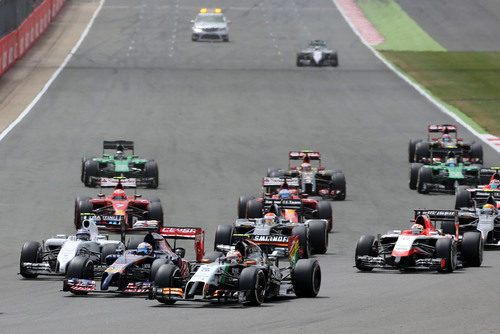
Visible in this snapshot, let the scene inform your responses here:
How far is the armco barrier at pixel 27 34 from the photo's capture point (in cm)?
6865

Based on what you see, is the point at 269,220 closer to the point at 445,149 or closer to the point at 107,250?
the point at 107,250

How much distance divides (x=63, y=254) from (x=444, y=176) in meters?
20.3

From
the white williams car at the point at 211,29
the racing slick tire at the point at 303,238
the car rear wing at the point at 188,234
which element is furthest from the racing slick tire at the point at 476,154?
the white williams car at the point at 211,29

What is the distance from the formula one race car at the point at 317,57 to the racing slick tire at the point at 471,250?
4808cm

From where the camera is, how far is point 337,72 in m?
73.9

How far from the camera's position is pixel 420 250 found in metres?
27.6

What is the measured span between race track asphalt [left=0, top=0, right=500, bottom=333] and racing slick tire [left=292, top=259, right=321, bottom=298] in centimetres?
56

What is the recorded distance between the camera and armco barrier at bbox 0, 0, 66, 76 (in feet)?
225

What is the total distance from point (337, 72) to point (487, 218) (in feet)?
138

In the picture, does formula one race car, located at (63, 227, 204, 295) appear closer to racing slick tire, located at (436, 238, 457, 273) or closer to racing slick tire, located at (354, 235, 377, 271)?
racing slick tire, located at (354, 235, 377, 271)

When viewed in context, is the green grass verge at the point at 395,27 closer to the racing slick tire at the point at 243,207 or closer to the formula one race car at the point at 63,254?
the racing slick tire at the point at 243,207

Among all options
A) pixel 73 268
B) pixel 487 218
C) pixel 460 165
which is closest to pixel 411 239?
pixel 487 218

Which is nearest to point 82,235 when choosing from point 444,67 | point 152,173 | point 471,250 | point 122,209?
point 122,209

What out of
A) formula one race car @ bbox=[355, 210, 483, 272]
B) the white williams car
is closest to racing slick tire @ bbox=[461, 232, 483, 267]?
formula one race car @ bbox=[355, 210, 483, 272]
